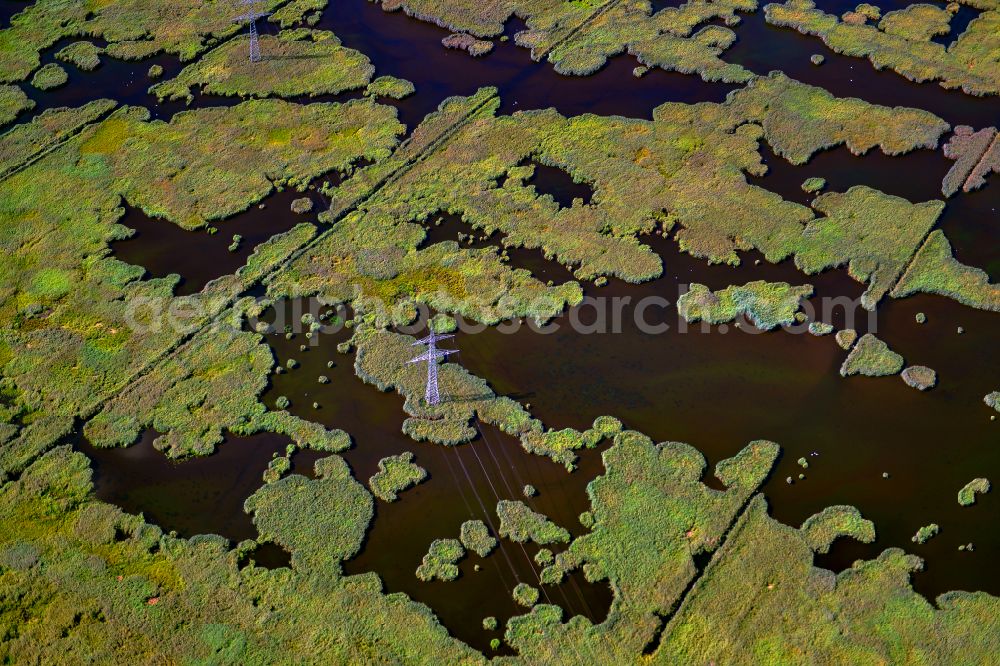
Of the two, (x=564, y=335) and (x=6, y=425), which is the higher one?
(x=6, y=425)

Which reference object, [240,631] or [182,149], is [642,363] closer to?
[240,631]

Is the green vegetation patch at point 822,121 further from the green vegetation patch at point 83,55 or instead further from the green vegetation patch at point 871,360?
the green vegetation patch at point 83,55

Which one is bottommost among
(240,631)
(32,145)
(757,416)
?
(757,416)

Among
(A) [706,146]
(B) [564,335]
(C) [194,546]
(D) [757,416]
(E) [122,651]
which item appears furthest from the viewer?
(A) [706,146]

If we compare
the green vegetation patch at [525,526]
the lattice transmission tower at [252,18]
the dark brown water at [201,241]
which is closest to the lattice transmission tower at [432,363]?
the green vegetation patch at [525,526]

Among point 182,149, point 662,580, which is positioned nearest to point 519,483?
point 662,580

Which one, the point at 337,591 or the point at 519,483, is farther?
the point at 519,483

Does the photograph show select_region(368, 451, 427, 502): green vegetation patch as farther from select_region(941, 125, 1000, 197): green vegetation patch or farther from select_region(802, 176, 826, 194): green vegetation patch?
select_region(941, 125, 1000, 197): green vegetation patch

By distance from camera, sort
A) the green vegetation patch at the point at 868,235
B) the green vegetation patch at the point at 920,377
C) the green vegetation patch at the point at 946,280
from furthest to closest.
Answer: the green vegetation patch at the point at 868,235 < the green vegetation patch at the point at 946,280 < the green vegetation patch at the point at 920,377
